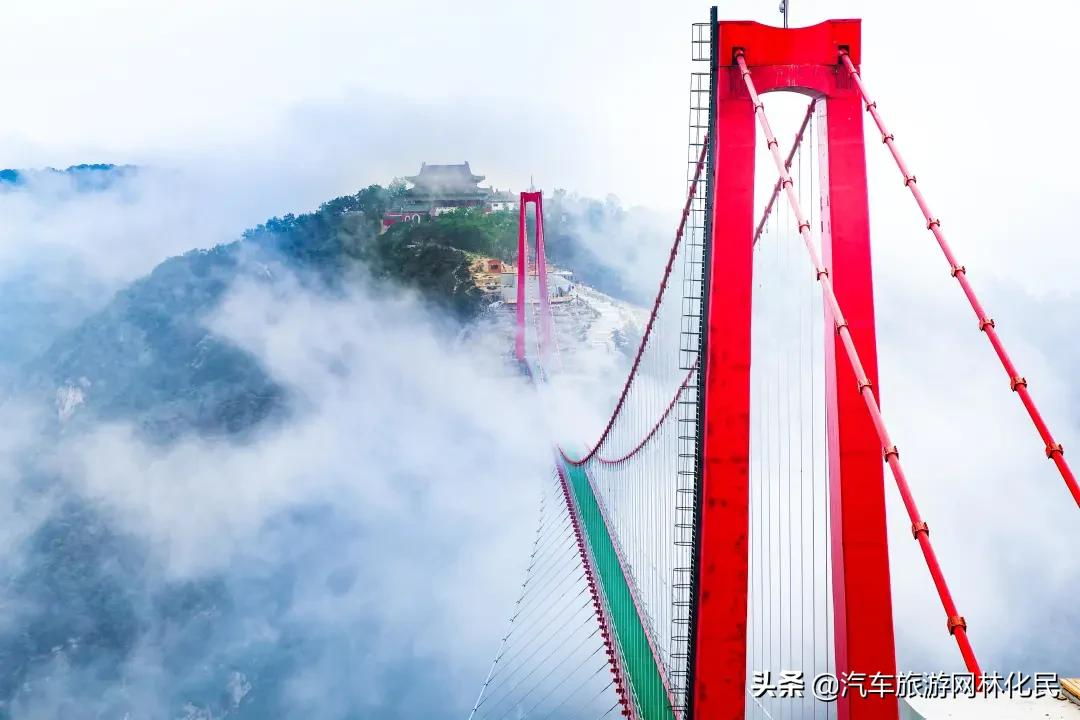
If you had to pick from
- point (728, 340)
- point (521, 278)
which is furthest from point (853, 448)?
point (521, 278)

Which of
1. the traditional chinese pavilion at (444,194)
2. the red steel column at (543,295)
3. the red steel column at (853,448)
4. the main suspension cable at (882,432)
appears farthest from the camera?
the traditional chinese pavilion at (444,194)

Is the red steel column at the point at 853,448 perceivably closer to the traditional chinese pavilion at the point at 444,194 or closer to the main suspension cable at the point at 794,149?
the main suspension cable at the point at 794,149

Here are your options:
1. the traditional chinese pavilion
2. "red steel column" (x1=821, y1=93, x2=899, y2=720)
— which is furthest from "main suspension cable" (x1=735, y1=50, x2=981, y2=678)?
the traditional chinese pavilion

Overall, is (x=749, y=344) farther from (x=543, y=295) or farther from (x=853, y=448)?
(x=543, y=295)

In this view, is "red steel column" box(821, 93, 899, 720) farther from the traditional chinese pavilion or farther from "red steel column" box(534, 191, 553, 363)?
the traditional chinese pavilion

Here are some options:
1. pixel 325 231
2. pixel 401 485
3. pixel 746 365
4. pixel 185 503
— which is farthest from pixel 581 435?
pixel 746 365

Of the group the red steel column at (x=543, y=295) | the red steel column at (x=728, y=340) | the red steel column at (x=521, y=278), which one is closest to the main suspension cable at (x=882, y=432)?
the red steel column at (x=728, y=340)
